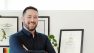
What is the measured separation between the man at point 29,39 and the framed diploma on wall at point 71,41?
0.94 meters

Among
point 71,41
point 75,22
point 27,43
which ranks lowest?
point 71,41

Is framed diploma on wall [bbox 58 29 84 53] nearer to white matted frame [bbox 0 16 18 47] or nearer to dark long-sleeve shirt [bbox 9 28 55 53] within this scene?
white matted frame [bbox 0 16 18 47]

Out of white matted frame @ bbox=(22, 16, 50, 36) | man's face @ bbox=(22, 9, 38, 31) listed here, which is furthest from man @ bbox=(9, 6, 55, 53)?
white matted frame @ bbox=(22, 16, 50, 36)

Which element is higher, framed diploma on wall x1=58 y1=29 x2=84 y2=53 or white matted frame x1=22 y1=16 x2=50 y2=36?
white matted frame x1=22 y1=16 x2=50 y2=36

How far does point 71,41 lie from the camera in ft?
9.03

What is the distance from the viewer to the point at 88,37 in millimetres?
2795

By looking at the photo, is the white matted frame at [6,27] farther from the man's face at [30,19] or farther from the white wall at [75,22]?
the man's face at [30,19]

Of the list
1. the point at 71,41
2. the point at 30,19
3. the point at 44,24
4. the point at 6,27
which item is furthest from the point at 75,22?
the point at 30,19

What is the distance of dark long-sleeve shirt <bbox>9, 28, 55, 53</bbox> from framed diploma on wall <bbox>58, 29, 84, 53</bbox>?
94 cm

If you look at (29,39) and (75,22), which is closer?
(29,39)

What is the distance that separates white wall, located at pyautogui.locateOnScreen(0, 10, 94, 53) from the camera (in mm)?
2785

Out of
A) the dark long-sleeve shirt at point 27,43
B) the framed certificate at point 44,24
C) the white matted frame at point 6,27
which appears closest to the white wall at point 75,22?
the framed certificate at point 44,24

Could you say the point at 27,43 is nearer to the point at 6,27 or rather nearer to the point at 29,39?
the point at 29,39

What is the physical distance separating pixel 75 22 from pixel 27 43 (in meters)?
1.23
